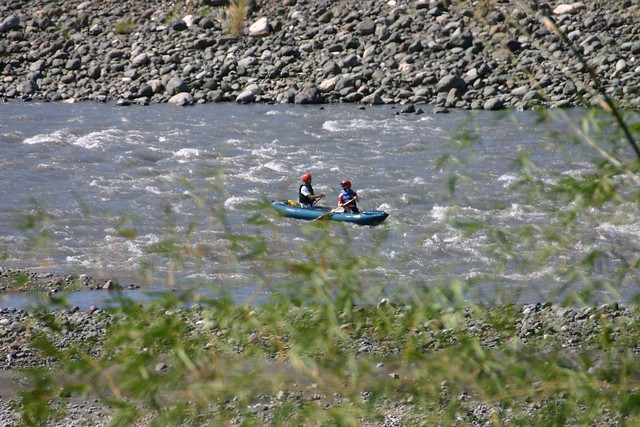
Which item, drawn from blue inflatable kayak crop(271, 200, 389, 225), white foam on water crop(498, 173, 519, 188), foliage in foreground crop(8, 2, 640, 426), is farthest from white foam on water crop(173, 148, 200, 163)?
foliage in foreground crop(8, 2, 640, 426)

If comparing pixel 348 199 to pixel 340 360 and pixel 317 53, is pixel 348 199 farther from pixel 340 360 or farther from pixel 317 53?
pixel 340 360

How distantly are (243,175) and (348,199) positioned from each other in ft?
8.34

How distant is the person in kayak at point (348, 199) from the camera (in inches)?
514

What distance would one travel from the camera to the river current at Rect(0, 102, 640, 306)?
11.0 meters

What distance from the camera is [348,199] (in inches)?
522

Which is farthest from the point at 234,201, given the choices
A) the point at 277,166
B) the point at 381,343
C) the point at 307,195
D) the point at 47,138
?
the point at 381,343

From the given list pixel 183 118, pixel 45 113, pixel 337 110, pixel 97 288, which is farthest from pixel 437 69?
pixel 97 288

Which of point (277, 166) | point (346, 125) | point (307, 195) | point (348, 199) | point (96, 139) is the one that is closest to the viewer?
point (348, 199)

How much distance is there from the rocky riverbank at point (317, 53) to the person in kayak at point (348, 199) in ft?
17.1

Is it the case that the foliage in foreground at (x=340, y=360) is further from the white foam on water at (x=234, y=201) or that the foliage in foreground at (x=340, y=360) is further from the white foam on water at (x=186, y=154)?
the white foam on water at (x=186, y=154)

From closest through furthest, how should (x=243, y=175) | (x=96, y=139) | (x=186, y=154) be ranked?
1. (x=243, y=175)
2. (x=186, y=154)
3. (x=96, y=139)

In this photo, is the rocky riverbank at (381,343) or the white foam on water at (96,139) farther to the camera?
the white foam on water at (96,139)

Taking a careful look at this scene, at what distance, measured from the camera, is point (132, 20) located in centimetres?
2373

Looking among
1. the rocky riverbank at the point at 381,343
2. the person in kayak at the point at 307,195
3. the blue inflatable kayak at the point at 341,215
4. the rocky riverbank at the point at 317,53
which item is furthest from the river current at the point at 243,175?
the rocky riverbank at the point at 381,343
